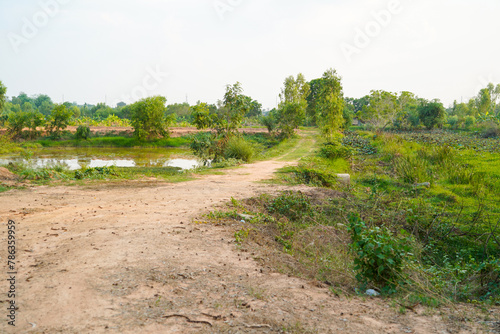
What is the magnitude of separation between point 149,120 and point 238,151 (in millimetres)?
24365

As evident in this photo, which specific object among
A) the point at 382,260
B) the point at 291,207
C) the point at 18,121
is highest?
the point at 18,121

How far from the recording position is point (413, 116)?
172 ft

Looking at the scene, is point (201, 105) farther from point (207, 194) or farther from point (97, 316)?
point (97, 316)

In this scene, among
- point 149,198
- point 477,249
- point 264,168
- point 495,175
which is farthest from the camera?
point 264,168

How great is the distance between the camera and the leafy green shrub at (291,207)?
7.70 m

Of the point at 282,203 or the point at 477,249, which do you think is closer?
the point at 477,249

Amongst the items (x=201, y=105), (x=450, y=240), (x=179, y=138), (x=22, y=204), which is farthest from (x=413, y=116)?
(x=22, y=204)

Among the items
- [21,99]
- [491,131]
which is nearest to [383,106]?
[491,131]

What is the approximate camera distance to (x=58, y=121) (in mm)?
38188

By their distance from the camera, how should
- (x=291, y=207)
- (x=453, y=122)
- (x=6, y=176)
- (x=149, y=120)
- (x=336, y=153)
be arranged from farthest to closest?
(x=453, y=122) → (x=149, y=120) → (x=336, y=153) → (x=6, y=176) → (x=291, y=207)

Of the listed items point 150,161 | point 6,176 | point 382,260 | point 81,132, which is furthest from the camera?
point 81,132

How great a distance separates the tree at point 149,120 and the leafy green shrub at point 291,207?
107 feet

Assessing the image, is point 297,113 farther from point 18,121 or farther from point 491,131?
point 18,121

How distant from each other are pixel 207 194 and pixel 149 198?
1.42 meters
